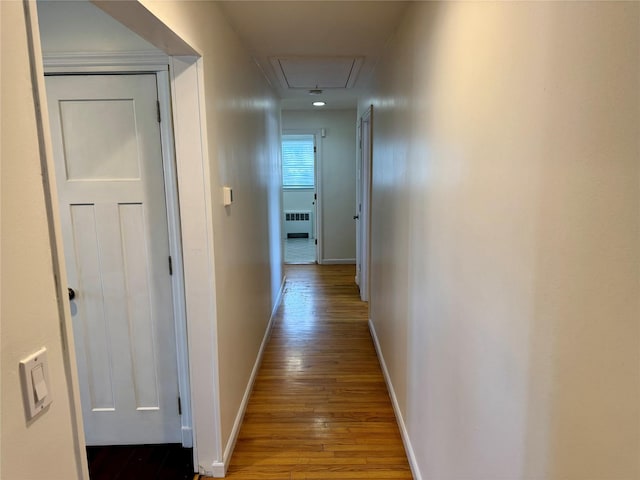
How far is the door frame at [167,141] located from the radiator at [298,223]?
6733 millimetres

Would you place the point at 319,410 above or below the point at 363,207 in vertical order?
below

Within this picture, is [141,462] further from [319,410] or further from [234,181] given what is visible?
[234,181]

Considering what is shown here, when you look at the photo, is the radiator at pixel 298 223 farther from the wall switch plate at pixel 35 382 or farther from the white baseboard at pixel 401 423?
the wall switch plate at pixel 35 382

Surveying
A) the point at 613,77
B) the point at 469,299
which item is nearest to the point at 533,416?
the point at 469,299

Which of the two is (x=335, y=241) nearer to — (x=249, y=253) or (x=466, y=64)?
(x=249, y=253)

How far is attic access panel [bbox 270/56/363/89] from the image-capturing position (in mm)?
3043

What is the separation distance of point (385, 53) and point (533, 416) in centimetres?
253

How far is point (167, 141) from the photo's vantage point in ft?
6.23

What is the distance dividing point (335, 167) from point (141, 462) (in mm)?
4899

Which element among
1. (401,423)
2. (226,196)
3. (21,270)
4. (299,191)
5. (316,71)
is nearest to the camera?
(21,270)

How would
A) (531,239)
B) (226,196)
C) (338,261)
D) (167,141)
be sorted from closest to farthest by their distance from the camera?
(531,239) → (167,141) → (226,196) → (338,261)

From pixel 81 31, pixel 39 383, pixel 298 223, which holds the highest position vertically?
pixel 81 31

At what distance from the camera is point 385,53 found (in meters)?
2.71

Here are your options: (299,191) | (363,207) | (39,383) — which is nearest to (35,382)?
(39,383)
